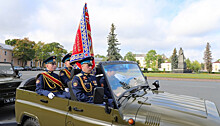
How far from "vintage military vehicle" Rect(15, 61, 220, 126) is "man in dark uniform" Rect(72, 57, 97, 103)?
0.40 ft

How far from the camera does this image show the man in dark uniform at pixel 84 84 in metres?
2.40

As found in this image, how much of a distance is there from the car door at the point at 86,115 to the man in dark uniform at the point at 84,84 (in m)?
0.18

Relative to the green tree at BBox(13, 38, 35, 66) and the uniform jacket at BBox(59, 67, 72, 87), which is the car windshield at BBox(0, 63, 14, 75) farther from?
the green tree at BBox(13, 38, 35, 66)

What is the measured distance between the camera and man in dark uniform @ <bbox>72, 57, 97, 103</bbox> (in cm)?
240

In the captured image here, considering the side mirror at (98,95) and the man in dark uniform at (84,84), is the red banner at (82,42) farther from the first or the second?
the side mirror at (98,95)

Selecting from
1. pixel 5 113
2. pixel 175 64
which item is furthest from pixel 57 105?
pixel 175 64

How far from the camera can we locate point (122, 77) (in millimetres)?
2594

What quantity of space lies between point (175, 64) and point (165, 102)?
8504cm

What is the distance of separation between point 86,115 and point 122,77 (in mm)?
876

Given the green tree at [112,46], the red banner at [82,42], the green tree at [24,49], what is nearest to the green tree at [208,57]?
the green tree at [112,46]

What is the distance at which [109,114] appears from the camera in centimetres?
193

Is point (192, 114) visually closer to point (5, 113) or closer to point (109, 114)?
point (109, 114)

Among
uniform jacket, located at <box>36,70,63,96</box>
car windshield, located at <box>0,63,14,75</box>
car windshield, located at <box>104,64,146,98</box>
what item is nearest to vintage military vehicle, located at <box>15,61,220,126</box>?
car windshield, located at <box>104,64,146,98</box>

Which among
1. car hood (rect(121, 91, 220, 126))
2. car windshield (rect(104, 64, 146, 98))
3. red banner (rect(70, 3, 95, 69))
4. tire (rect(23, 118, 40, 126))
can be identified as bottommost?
tire (rect(23, 118, 40, 126))
